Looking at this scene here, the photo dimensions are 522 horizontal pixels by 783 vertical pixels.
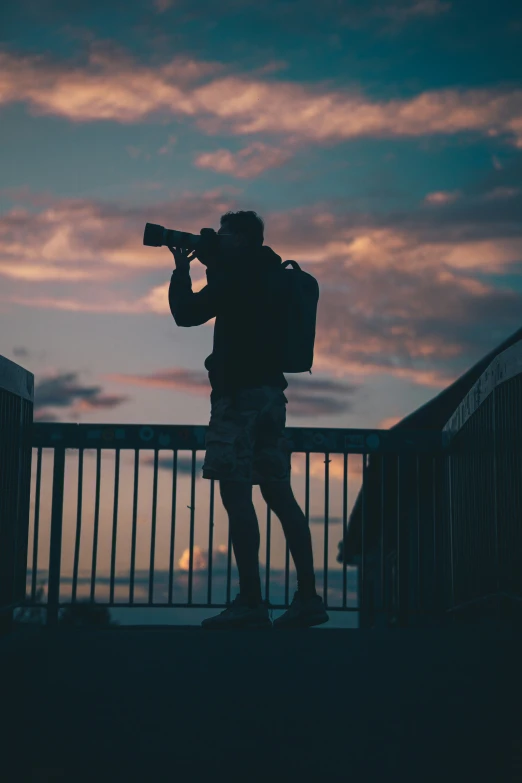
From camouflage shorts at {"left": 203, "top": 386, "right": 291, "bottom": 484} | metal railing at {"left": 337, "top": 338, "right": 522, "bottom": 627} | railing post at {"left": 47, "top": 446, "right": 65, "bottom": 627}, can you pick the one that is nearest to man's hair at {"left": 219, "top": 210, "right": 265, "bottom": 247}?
camouflage shorts at {"left": 203, "top": 386, "right": 291, "bottom": 484}

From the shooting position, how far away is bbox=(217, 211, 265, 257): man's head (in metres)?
5.41

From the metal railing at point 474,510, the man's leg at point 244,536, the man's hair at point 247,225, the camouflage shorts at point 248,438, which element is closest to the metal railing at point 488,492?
the metal railing at point 474,510

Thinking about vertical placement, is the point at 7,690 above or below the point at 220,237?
below

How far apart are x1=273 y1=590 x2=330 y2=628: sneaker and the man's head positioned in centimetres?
175

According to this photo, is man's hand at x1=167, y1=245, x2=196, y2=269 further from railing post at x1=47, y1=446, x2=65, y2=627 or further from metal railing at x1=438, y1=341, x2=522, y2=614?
railing post at x1=47, y1=446, x2=65, y2=627

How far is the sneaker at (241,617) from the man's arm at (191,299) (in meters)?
1.36

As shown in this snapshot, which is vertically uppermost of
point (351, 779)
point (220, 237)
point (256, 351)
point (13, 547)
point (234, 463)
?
point (220, 237)

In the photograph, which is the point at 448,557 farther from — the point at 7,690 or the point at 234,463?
the point at 7,690

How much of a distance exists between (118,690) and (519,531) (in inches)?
105

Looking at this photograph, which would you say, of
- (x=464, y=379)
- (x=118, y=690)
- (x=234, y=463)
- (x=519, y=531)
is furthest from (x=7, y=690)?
(x=464, y=379)

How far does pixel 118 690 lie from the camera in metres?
3.12

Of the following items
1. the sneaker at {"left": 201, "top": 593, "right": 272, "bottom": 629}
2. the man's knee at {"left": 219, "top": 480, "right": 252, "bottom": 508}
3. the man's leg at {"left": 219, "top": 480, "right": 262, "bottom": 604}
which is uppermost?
the man's knee at {"left": 219, "top": 480, "right": 252, "bottom": 508}

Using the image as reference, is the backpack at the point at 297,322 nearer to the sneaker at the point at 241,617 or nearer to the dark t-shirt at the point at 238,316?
the dark t-shirt at the point at 238,316

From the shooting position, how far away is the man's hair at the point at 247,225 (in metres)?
5.41
